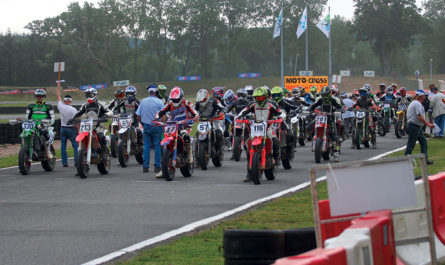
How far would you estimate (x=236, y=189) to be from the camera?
1462cm

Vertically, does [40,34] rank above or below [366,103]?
above

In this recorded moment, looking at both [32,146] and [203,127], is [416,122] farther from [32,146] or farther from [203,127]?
[32,146]

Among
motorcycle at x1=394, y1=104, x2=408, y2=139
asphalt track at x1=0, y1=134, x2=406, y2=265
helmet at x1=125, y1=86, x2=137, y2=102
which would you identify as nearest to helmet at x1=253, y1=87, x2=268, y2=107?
asphalt track at x1=0, y1=134, x2=406, y2=265

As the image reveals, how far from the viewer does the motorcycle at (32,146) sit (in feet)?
59.3

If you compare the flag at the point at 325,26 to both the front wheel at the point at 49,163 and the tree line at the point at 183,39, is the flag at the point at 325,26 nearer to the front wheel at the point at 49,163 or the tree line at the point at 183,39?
the front wheel at the point at 49,163

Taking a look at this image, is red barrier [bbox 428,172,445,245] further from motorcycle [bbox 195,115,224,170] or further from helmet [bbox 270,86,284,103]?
helmet [bbox 270,86,284,103]

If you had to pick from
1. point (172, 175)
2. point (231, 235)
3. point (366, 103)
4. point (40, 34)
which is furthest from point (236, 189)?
point (40, 34)

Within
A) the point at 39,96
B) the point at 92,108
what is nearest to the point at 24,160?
the point at 39,96

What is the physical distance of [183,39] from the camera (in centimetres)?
12356

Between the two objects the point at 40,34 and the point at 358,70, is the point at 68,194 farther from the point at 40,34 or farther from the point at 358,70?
the point at 358,70

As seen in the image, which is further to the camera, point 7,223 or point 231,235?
point 7,223

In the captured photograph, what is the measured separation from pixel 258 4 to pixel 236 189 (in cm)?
11831

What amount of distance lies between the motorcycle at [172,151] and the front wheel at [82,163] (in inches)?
63.9

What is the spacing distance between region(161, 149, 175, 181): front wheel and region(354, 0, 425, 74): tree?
10798 cm
